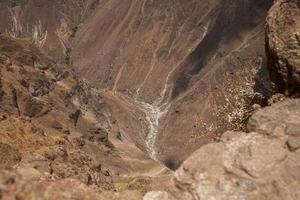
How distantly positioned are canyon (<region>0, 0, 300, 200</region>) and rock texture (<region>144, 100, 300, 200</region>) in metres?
0.02

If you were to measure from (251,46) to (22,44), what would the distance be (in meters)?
60.1

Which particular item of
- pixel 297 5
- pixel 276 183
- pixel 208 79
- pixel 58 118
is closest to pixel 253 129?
pixel 276 183

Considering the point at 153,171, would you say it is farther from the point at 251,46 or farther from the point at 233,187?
the point at 233,187

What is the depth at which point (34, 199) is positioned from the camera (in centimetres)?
1004

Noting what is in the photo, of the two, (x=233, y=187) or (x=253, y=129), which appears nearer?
(x=233, y=187)

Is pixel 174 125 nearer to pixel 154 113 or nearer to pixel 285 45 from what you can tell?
pixel 154 113

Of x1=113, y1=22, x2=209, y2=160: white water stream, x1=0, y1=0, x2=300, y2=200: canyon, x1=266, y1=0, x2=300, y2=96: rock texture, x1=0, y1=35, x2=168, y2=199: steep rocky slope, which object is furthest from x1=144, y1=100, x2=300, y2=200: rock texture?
x1=113, y1=22, x2=209, y2=160: white water stream

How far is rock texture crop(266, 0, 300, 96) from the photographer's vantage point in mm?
13445

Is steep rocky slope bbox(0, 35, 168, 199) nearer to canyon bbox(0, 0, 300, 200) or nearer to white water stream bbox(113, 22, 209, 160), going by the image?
canyon bbox(0, 0, 300, 200)

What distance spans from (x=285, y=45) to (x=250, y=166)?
152 inches

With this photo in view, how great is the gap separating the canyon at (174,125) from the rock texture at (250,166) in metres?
0.02

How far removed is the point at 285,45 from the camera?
1366cm

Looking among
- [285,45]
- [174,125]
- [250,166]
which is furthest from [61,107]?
[250,166]

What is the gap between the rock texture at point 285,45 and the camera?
44.1 feet
